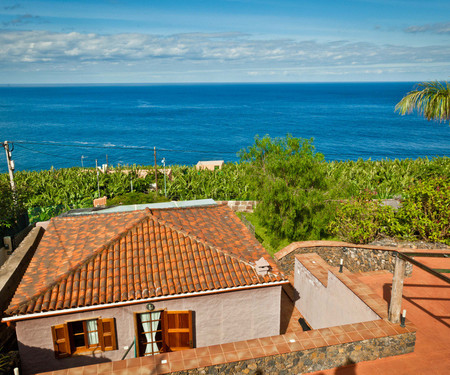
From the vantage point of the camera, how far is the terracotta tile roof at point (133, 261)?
9820 mm

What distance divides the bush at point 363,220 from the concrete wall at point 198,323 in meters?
6.92

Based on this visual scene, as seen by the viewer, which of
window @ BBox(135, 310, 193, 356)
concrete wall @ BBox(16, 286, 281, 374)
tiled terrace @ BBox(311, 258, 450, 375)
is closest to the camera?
tiled terrace @ BBox(311, 258, 450, 375)

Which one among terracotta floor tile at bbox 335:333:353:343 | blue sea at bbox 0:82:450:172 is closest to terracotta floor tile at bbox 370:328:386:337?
terracotta floor tile at bbox 335:333:353:343

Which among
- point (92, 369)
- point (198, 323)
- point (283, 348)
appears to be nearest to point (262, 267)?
point (198, 323)

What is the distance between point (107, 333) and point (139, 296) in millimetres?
1523

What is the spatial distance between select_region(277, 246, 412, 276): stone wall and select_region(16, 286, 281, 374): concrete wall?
5280 millimetres

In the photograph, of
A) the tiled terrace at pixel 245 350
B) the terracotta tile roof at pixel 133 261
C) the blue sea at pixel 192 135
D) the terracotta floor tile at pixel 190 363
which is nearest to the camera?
the tiled terrace at pixel 245 350

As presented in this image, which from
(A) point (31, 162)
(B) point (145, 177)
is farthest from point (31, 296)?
(A) point (31, 162)

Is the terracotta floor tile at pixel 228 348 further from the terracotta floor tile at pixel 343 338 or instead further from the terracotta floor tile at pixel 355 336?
the terracotta floor tile at pixel 355 336

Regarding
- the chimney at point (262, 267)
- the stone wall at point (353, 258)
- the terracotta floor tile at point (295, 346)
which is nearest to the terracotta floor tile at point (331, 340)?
the terracotta floor tile at point (295, 346)

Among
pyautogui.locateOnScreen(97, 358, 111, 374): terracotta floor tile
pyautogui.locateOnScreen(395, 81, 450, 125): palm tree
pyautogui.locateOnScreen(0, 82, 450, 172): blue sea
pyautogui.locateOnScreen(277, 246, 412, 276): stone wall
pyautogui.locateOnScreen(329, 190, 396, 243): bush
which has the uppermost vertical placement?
pyautogui.locateOnScreen(395, 81, 450, 125): palm tree

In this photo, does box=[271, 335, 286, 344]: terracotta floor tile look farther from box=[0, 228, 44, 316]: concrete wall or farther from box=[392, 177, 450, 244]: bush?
box=[392, 177, 450, 244]: bush

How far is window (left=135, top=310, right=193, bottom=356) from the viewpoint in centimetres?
1034

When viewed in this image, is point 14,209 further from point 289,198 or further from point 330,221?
point 330,221
